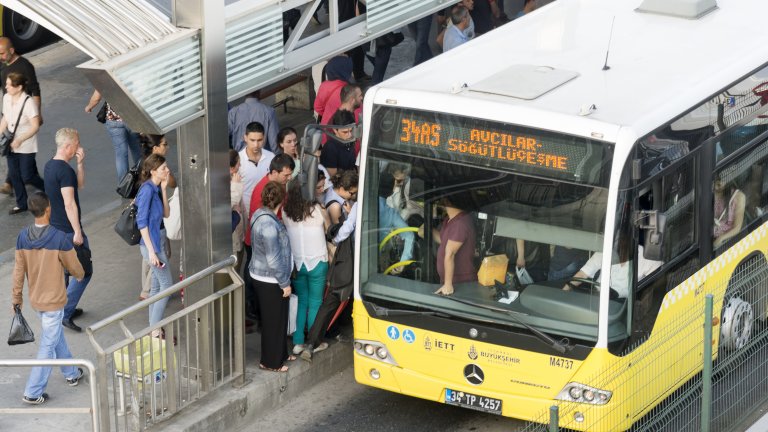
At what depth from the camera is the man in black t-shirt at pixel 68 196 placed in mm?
11859

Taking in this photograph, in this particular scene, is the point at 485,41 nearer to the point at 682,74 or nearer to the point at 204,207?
the point at 682,74

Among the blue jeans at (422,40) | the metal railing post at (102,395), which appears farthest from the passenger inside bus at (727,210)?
the blue jeans at (422,40)

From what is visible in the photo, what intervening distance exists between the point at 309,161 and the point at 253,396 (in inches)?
78.3

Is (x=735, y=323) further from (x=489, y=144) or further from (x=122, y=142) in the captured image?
(x=122, y=142)

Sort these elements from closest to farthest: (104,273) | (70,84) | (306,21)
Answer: (306,21), (104,273), (70,84)

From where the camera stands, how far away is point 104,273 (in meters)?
13.6

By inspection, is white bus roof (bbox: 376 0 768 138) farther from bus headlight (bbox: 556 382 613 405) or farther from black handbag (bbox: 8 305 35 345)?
black handbag (bbox: 8 305 35 345)

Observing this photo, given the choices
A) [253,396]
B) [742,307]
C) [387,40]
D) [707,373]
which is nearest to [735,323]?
[742,307]

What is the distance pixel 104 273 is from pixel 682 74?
589cm

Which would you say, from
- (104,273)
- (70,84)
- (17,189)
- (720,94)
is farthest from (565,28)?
(70,84)

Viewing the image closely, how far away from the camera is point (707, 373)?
10.0 m

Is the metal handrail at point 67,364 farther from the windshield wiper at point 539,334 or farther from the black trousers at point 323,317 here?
the windshield wiper at point 539,334

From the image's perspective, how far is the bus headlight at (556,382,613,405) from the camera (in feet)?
33.0

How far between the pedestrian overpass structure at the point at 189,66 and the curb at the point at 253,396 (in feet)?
3.50
